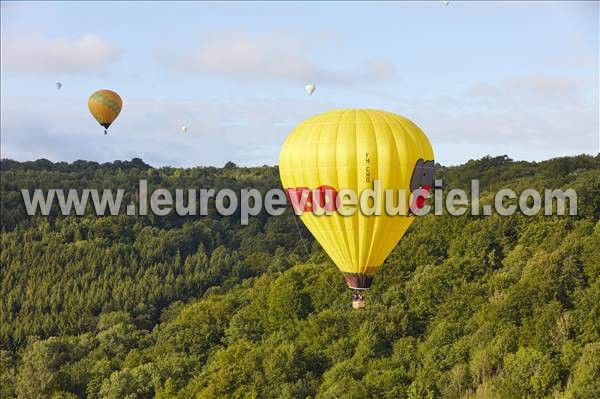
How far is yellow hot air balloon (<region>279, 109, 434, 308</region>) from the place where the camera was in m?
35.6

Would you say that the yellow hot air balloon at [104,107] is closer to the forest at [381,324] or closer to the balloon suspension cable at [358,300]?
the forest at [381,324]

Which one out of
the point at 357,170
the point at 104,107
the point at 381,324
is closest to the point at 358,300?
the point at 357,170

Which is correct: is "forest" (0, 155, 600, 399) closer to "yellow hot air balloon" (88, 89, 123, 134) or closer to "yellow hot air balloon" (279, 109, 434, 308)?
"yellow hot air balloon" (279, 109, 434, 308)

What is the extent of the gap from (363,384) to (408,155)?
769 inches

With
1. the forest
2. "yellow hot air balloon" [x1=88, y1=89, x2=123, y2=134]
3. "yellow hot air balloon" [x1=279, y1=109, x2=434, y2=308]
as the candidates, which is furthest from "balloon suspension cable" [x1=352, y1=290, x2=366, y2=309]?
"yellow hot air balloon" [x1=88, y1=89, x2=123, y2=134]

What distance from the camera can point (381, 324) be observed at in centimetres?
6038

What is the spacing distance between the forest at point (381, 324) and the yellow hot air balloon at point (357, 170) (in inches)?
492

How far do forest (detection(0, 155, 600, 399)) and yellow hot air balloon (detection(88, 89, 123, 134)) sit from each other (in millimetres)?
16668

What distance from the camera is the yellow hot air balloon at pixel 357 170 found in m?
35.6

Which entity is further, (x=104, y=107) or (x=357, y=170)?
(x=104, y=107)

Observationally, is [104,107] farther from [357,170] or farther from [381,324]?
[357,170]

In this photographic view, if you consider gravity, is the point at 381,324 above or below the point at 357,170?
below

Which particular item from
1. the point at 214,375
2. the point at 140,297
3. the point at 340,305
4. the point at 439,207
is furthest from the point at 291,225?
the point at 214,375

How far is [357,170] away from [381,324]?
86.9 ft
